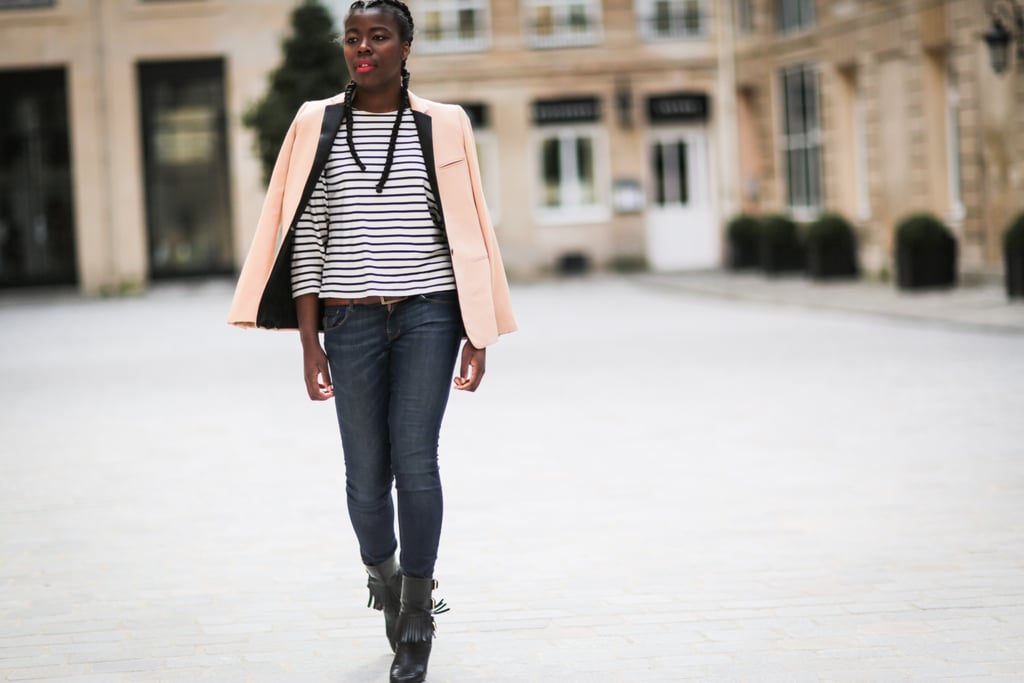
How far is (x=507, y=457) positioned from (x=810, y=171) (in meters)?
20.8

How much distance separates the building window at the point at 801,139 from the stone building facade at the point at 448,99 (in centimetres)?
140

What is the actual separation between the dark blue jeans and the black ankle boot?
0.17m

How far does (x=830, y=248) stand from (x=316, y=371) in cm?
2185

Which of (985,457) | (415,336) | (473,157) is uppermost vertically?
(473,157)

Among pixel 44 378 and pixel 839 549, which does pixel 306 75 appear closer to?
pixel 44 378

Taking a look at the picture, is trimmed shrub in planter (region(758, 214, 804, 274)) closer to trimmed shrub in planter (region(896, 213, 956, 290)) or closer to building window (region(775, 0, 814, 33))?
building window (region(775, 0, 814, 33))

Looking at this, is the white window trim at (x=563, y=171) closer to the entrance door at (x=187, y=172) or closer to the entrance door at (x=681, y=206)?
the entrance door at (x=681, y=206)

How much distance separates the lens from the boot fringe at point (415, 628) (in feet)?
15.3

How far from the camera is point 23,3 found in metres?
33.1

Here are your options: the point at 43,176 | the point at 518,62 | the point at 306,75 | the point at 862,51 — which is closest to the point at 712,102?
the point at 518,62

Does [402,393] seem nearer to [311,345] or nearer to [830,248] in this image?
[311,345]

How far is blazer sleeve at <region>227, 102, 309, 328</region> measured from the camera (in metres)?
4.70

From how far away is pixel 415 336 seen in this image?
15.1 ft

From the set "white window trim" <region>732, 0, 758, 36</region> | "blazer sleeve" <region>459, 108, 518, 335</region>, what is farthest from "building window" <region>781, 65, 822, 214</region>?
"blazer sleeve" <region>459, 108, 518, 335</region>
